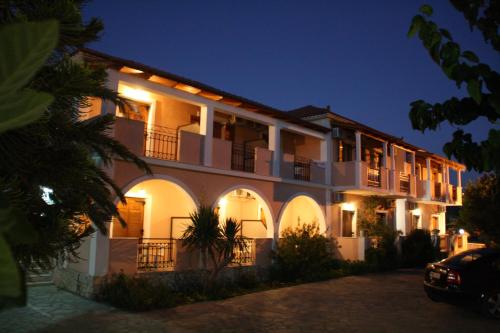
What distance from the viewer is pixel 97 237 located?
10.9 meters

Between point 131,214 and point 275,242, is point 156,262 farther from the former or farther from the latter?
point 275,242

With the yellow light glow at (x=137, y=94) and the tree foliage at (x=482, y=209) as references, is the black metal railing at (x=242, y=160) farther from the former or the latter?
the tree foliage at (x=482, y=209)

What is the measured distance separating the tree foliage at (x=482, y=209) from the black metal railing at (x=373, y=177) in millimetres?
3747

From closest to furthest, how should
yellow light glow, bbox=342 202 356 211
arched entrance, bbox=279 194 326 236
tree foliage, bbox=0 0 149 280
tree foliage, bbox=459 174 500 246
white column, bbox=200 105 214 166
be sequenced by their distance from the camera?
tree foliage, bbox=0 0 149 280, white column, bbox=200 105 214 166, tree foliage, bbox=459 174 500 246, arched entrance, bbox=279 194 326 236, yellow light glow, bbox=342 202 356 211

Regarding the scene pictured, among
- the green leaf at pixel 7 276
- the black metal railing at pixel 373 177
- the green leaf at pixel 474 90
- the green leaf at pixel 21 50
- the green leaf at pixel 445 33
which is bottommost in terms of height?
the green leaf at pixel 7 276

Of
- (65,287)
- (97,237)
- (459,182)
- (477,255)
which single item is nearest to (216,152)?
(97,237)

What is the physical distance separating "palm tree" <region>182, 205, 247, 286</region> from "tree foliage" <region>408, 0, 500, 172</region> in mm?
9545

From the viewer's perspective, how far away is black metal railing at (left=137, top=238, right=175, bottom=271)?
482 inches

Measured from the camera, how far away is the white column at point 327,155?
19.0m

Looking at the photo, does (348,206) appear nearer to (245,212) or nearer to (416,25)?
(245,212)

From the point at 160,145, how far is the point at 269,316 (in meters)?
6.38

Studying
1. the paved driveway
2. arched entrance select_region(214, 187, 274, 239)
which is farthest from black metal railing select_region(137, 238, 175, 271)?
arched entrance select_region(214, 187, 274, 239)

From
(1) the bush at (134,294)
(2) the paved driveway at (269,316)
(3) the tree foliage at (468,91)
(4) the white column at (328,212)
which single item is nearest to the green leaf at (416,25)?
(3) the tree foliage at (468,91)

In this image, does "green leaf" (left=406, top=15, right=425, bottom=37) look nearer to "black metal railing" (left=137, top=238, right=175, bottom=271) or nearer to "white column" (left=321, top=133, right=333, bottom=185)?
"black metal railing" (left=137, top=238, right=175, bottom=271)
